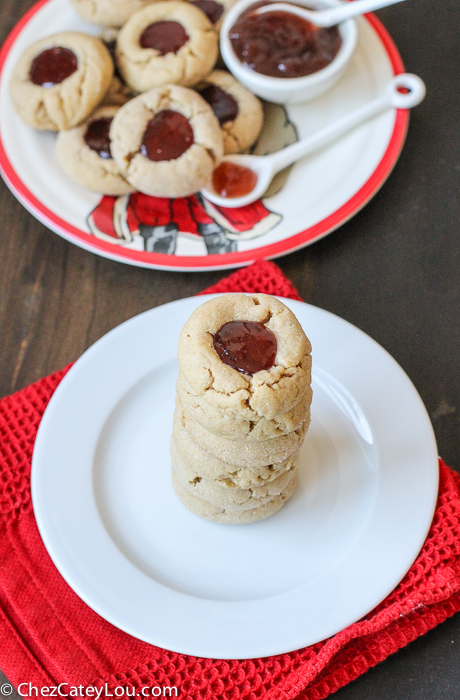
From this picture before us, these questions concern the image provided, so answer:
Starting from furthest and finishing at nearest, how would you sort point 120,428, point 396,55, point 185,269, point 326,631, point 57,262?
1. point 396,55
2. point 57,262
3. point 185,269
4. point 120,428
5. point 326,631

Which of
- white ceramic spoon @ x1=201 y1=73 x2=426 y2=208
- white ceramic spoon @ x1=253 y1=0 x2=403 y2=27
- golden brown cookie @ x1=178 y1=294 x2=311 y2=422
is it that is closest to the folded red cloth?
golden brown cookie @ x1=178 y1=294 x2=311 y2=422

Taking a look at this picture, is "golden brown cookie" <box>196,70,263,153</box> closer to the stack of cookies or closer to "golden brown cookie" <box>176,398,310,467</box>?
the stack of cookies

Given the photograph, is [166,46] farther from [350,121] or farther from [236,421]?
[236,421]

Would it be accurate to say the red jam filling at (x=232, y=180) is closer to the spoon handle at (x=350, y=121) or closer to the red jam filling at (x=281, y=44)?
the spoon handle at (x=350, y=121)

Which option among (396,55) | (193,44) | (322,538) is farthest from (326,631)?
(396,55)

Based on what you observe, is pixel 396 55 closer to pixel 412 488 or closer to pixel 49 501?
pixel 412 488

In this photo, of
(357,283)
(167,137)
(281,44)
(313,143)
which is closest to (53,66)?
(167,137)
